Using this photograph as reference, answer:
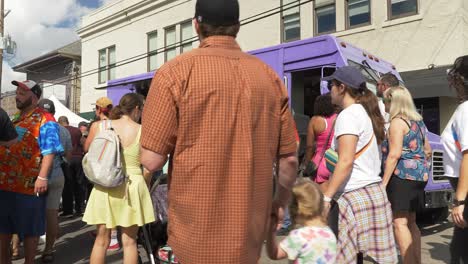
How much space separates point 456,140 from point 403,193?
1.34 meters

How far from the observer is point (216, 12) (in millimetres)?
1966

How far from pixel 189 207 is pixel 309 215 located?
3.87ft

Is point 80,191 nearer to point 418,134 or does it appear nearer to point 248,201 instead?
point 418,134

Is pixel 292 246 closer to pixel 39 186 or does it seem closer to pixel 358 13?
pixel 39 186

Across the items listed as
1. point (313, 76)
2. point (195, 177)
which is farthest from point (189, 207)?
point (313, 76)

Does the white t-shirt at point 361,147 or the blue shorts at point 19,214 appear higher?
the white t-shirt at point 361,147

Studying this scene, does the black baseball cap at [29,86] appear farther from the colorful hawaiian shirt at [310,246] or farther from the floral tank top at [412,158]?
the floral tank top at [412,158]

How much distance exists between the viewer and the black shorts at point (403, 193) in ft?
13.5

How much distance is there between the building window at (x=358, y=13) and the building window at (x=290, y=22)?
179 cm

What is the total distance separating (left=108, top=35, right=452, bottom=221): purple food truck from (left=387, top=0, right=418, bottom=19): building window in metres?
5.79

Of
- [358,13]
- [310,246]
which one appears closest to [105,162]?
[310,246]

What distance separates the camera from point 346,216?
3191 millimetres

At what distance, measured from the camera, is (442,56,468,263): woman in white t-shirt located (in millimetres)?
2738

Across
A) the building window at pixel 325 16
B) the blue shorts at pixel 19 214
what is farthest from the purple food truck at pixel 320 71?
the building window at pixel 325 16
